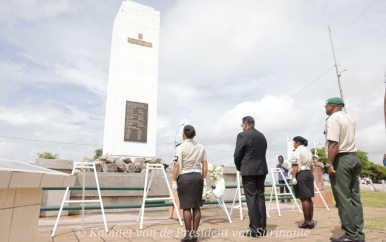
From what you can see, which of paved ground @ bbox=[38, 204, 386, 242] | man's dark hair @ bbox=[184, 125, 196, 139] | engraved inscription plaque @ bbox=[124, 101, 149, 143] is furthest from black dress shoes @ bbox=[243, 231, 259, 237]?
engraved inscription plaque @ bbox=[124, 101, 149, 143]

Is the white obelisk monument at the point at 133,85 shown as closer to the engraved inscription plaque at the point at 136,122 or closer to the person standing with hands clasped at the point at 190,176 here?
the engraved inscription plaque at the point at 136,122

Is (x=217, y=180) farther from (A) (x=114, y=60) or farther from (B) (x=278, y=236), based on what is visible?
(A) (x=114, y=60)

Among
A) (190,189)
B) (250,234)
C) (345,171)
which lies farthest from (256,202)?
(345,171)

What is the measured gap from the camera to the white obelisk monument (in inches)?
490

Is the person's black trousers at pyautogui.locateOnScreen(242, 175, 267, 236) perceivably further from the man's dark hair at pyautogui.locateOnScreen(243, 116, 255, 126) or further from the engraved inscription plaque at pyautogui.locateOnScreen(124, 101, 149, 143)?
the engraved inscription plaque at pyautogui.locateOnScreen(124, 101, 149, 143)

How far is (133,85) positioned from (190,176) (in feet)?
31.0

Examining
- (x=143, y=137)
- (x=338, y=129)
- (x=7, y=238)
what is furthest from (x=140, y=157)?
(x=7, y=238)

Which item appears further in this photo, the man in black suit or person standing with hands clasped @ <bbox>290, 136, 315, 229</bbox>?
person standing with hands clasped @ <bbox>290, 136, 315, 229</bbox>

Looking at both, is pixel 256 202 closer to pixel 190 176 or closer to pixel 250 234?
pixel 250 234

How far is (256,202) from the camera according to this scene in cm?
479

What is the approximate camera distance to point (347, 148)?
400cm

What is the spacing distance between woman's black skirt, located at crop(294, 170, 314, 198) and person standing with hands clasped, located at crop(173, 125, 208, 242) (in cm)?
214

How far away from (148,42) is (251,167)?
35.7ft

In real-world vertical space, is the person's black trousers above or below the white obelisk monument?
below
